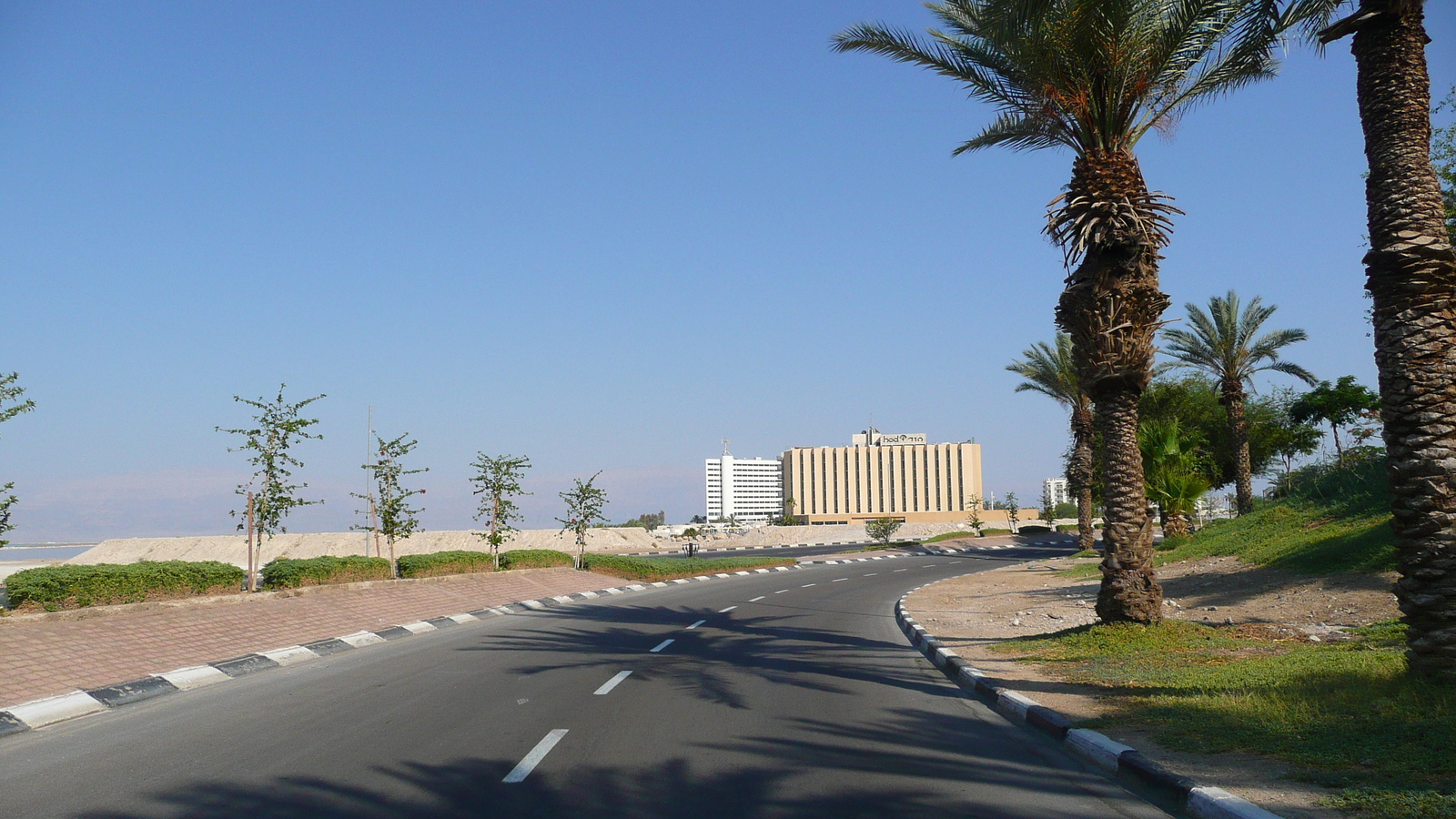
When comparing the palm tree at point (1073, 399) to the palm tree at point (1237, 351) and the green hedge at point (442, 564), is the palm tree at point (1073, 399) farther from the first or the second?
the green hedge at point (442, 564)

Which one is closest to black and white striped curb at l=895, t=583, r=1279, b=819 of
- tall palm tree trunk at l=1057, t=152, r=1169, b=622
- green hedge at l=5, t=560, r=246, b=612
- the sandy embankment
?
tall palm tree trunk at l=1057, t=152, r=1169, b=622

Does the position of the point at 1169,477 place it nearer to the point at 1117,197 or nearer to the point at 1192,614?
the point at 1192,614

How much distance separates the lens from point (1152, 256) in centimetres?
1270

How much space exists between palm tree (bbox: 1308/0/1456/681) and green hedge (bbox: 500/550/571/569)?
1034 inches

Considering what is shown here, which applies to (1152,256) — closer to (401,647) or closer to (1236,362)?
(401,647)

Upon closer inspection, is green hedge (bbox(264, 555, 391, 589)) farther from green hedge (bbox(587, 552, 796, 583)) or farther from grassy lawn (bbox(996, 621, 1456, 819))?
grassy lawn (bbox(996, 621, 1456, 819))

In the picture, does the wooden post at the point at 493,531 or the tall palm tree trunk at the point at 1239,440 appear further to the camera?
the tall palm tree trunk at the point at 1239,440

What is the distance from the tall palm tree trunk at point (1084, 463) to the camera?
137 feet

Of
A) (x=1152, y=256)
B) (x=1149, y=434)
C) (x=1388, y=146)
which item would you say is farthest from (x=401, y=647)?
(x=1149, y=434)

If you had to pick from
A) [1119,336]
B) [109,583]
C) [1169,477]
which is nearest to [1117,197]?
[1119,336]

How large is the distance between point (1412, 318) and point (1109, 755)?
455 cm

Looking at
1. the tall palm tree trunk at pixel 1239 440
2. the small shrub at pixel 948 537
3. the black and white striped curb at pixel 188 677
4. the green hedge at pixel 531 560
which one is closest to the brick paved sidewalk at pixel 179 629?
the black and white striped curb at pixel 188 677

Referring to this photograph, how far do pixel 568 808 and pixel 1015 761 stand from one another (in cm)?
333

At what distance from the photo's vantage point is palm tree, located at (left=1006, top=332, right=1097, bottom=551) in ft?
137
